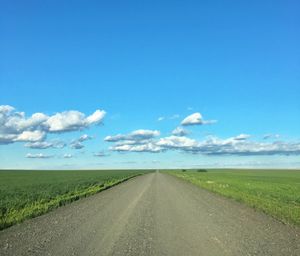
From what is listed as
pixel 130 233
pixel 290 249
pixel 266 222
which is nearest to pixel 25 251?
pixel 130 233

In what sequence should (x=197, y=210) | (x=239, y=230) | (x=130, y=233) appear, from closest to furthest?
(x=130, y=233) < (x=239, y=230) < (x=197, y=210)

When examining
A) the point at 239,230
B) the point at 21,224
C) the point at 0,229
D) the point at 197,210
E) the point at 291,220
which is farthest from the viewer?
the point at 197,210

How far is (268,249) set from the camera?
33.8 ft

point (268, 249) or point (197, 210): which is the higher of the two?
point (197, 210)

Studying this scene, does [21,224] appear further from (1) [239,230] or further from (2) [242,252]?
(2) [242,252]

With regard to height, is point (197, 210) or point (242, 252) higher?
point (197, 210)

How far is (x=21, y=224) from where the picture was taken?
1537 centimetres

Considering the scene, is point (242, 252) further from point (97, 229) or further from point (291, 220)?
point (291, 220)

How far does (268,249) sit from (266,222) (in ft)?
18.8

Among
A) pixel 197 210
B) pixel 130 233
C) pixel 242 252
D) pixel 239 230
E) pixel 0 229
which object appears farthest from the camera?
pixel 197 210

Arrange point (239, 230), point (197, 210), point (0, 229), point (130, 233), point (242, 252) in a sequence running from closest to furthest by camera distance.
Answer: point (242, 252), point (130, 233), point (239, 230), point (0, 229), point (197, 210)

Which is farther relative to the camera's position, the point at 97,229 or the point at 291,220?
the point at 291,220

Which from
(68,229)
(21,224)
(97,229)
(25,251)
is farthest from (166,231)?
(21,224)

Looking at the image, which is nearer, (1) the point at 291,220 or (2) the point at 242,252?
(2) the point at 242,252
